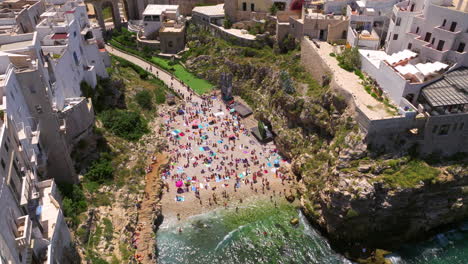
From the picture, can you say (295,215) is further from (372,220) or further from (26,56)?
(26,56)

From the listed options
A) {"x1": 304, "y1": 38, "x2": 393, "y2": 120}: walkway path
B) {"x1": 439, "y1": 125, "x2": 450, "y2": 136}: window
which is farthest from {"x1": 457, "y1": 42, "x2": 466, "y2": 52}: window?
{"x1": 304, "y1": 38, "x2": 393, "y2": 120}: walkway path

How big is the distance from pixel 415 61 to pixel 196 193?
34.3m

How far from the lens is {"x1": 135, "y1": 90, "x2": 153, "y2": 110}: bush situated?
59.3m

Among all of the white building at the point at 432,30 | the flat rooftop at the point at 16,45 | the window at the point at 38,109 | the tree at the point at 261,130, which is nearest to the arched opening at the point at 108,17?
the flat rooftop at the point at 16,45

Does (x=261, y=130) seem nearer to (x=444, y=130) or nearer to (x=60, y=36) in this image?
(x=444, y=130)

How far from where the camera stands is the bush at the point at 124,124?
49.8 meters

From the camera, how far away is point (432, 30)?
152ft

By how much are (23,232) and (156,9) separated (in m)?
65.3

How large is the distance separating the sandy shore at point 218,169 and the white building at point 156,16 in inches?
1087

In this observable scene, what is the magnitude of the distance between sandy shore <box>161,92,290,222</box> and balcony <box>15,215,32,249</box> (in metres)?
21.0

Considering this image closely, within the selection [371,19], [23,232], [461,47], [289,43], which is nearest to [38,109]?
[23,232]

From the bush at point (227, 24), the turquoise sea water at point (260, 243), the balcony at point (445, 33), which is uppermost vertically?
the balcony at point (445, 33)

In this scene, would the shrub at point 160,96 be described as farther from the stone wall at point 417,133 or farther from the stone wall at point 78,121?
the stone wall at point 417,133

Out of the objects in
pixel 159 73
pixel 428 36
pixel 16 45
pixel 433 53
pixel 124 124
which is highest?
pixel 16 45
